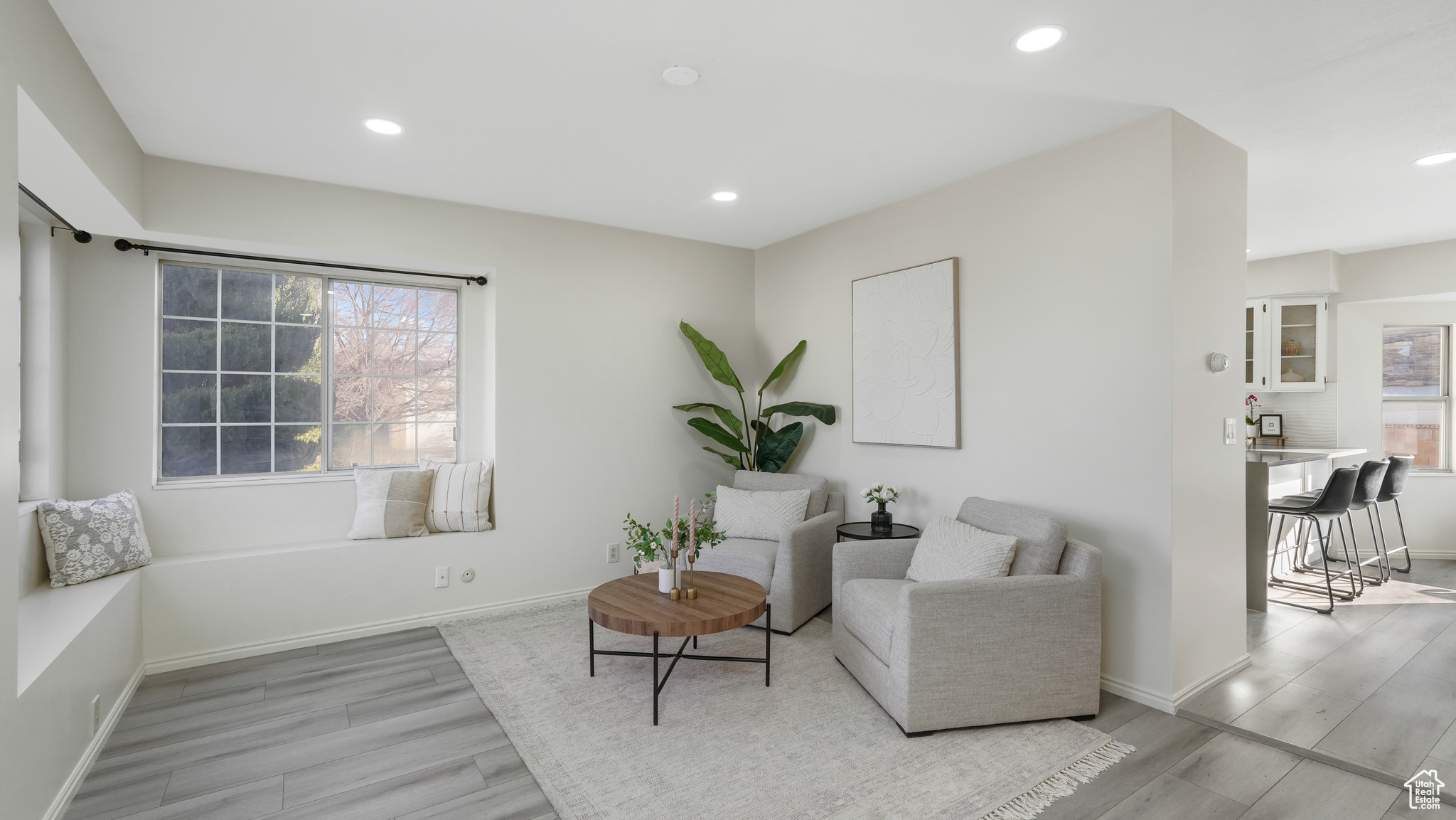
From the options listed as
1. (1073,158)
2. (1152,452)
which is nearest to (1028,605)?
(1152,452)

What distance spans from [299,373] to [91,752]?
2054 millimetres

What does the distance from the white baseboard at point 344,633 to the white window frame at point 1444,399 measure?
6715 millimetres

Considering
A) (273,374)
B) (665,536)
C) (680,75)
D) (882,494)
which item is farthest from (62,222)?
(882,494)

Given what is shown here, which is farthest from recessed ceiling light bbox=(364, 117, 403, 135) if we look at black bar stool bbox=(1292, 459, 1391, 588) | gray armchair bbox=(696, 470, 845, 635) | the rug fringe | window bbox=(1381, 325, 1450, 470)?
window bbox=(1381, 325, 1450, 470)

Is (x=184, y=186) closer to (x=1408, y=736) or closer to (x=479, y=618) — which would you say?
(x=479, y=618)

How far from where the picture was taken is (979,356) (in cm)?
350

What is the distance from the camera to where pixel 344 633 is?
365cm

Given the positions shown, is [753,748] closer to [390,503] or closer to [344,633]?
[344,633]

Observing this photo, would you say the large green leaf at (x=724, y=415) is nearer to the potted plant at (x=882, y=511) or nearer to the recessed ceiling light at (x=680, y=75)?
the potted plant at (x=882, y=511)

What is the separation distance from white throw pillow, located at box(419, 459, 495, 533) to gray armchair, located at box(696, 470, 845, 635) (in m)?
1.37

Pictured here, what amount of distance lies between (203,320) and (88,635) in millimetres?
1836

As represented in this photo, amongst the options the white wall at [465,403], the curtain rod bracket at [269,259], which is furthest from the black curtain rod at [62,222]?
the white wall at [465,403]

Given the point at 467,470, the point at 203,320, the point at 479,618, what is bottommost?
the point at 479,618

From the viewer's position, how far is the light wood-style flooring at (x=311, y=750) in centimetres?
217
